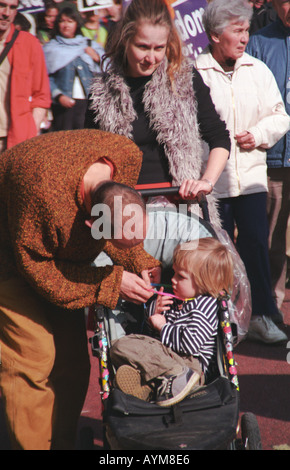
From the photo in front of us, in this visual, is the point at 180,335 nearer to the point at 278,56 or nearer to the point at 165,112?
the point at 165,112

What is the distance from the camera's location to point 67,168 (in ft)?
8.30

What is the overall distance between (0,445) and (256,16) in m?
4.60

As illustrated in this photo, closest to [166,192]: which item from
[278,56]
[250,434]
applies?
[250,434]

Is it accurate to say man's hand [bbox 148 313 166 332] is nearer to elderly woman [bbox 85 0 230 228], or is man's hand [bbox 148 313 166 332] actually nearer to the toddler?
the toddler

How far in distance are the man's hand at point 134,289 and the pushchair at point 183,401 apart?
0.44ft

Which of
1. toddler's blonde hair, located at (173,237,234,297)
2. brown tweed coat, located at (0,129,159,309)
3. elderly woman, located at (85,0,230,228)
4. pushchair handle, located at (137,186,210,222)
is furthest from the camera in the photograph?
elderly woman, located at (85,0,230,228)

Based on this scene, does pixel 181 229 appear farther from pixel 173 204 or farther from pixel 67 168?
pixel 67 168

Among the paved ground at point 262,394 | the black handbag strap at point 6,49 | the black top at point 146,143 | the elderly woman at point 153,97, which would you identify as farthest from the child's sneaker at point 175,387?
the black handbag strap at point 6,49

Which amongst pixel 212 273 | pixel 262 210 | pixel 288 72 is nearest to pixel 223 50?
pixel 288 72

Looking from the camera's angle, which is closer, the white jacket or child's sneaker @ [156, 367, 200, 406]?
child's sneaker @ [156, 367, 200, 406]

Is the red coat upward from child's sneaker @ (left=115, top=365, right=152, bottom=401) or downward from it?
upward

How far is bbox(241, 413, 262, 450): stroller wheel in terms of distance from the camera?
2764 mm

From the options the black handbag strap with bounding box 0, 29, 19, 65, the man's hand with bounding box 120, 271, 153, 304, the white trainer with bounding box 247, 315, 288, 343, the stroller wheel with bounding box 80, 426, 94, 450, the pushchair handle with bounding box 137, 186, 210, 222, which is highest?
the black handbag strap with bounding box 0, 29, 19, 65

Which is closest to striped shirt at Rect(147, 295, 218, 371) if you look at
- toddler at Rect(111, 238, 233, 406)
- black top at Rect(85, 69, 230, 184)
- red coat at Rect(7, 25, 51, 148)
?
toddler at Rect(111, 238, 233, 406)
